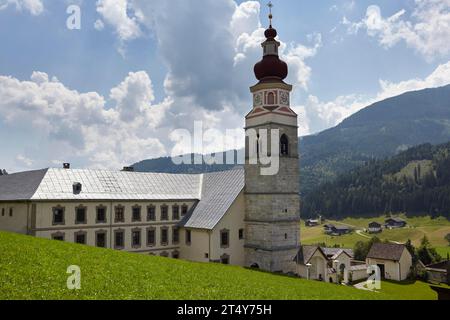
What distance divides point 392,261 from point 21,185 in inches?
2461

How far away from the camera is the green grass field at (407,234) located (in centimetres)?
13500

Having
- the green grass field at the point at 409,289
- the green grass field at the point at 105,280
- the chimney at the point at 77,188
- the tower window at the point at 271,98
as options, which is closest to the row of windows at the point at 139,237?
the chimney at the point at 77,188

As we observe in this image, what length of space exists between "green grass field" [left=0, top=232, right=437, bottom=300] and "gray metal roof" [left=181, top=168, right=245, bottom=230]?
52.7 feet

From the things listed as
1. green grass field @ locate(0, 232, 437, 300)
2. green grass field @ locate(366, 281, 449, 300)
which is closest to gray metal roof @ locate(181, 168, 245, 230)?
green grass field @ locate(0, 232, 437, 300)

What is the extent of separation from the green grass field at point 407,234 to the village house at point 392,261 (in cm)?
5962

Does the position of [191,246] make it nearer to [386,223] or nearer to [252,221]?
[252,221]

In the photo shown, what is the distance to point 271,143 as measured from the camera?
133 ft

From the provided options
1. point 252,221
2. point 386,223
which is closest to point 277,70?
point 252,221

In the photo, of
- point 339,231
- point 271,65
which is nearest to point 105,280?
point 271,65

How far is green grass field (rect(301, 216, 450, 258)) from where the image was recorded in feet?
443

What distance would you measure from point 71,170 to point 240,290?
1177 inches

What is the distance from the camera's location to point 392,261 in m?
66.6

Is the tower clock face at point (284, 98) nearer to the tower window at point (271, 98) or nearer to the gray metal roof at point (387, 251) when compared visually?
the tower window at point (271, 98)

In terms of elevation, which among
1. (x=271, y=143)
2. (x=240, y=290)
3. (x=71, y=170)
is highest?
(x=271, y=143)
